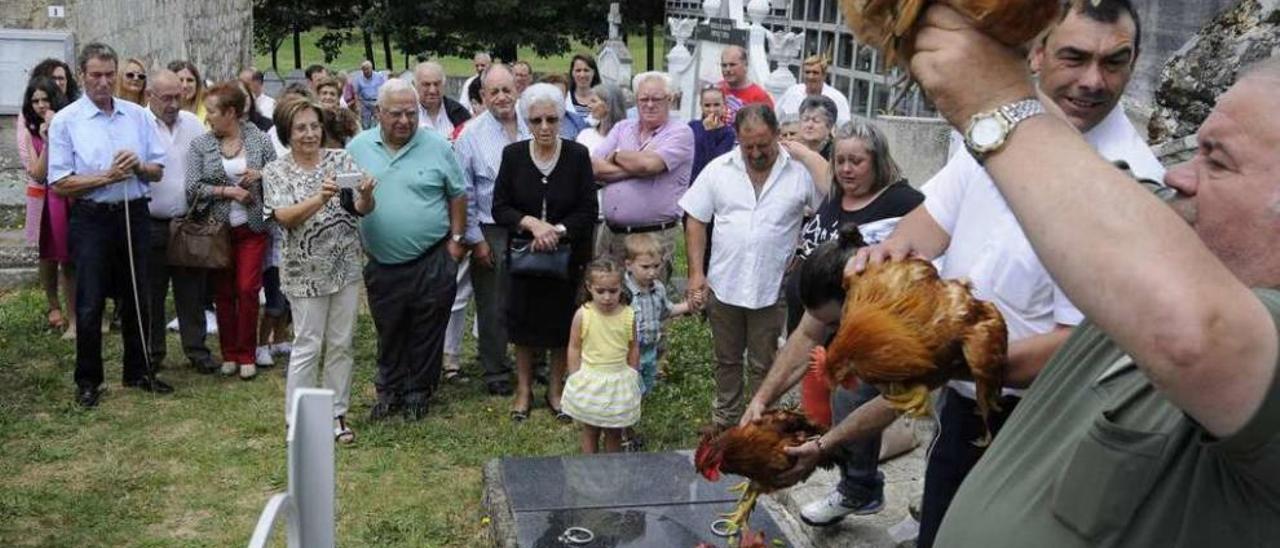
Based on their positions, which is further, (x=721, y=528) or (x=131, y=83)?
(x=131, y=83)

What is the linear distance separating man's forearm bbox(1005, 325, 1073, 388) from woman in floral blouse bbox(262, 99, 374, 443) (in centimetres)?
436

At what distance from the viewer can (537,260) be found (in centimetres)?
697

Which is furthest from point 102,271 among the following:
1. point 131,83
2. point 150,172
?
point 131,83

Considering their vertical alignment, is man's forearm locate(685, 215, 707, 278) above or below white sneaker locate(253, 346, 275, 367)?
above

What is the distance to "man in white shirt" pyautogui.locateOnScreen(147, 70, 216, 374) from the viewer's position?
7.69m

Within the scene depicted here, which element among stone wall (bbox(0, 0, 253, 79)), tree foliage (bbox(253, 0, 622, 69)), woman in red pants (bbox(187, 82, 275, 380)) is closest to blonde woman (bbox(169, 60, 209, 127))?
woman in red pants (bbox(187, 82, 275, 380))

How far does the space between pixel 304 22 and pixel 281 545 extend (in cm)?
2785

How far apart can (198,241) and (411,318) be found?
1.60 m

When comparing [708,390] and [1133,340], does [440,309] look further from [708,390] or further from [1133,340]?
[1133,340]

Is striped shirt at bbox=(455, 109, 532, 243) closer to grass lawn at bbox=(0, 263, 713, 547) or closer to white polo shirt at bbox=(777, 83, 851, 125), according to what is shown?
grass lawn at bbox=(0, 263, 713, 547)

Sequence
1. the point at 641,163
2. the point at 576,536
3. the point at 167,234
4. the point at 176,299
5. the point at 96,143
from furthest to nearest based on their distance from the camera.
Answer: the point at 176,299, the point at 167,234, the point at 641,163, the point at 96,143, the point at 576,536

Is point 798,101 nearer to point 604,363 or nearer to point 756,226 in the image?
point 756,226

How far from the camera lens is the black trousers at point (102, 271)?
7.11 meters

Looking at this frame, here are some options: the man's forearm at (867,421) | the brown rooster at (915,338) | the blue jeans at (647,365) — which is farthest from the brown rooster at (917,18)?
the blue jeans at (647,365)
